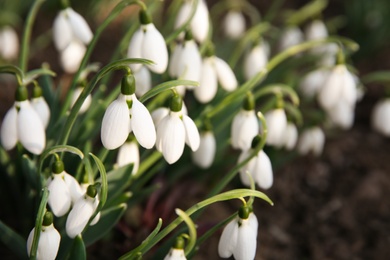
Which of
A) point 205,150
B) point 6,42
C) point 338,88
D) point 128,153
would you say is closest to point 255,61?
point 338,88

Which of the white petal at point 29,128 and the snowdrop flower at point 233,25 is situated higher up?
the white petal at point 29,128

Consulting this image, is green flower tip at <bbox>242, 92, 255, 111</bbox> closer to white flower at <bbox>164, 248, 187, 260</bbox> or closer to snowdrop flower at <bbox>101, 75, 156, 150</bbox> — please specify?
snowdrop flower at <bbox>101, 75, 156, 150</bbox>

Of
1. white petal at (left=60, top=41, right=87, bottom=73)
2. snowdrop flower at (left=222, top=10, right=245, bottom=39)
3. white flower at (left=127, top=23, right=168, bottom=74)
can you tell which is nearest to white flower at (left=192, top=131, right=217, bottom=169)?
white flower at (left=127, top=23, right=168, bottom=74)

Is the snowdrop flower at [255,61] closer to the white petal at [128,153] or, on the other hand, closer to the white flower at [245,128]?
the white flower at [245,128]

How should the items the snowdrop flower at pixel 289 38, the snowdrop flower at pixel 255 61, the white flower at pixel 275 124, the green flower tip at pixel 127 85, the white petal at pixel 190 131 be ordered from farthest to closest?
the snowdrop flower at pixel 289 38 → the snowdrop flower at pixel 255 61 → the white flower at pixel 275 124 → the white petal at pixel 190 131 → the green flower tip at pixel 127 85

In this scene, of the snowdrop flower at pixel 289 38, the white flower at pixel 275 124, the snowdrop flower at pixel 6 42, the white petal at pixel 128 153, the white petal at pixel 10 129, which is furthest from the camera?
the snowdrop flower at pixel 6 42

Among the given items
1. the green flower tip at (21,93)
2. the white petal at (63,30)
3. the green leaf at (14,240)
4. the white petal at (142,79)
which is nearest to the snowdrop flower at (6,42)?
the white petal at (63,30)

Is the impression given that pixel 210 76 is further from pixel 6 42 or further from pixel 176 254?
pixel 6 42
